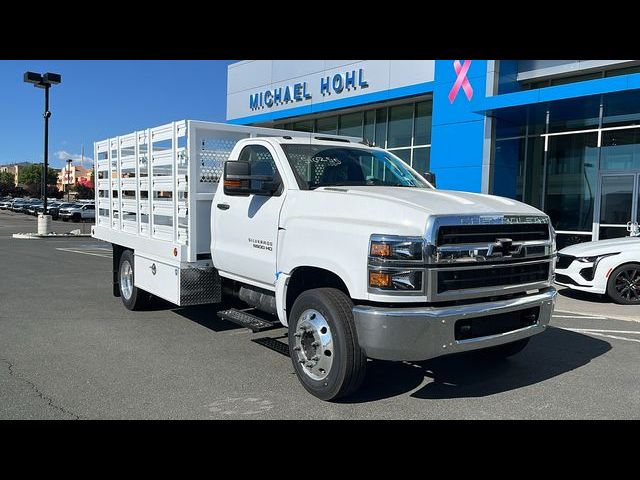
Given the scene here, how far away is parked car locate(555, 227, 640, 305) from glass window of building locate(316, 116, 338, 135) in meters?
12.2

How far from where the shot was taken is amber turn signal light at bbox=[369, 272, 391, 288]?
3.94 metres

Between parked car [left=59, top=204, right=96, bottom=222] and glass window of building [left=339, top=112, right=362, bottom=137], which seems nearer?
glass window of building [left=339, top=112, right=362, bottom=137]

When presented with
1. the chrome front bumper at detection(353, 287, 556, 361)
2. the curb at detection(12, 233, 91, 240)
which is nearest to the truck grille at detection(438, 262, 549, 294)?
the chrome front bumper at detection(353, 287, 556, 361)

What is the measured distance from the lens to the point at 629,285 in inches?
354

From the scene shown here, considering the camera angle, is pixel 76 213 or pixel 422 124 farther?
pixel 76 213

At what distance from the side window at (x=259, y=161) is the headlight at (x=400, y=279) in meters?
1.72

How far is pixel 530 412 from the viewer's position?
13.9 feet

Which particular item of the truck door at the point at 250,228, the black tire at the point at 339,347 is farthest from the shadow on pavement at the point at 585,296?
the black tire at the point at 339,347

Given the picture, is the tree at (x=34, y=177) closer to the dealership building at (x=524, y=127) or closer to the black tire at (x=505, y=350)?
the dealership building at (x=524, y=127)

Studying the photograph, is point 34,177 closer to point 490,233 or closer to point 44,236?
point 44,236

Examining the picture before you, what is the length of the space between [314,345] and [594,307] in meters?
6.27

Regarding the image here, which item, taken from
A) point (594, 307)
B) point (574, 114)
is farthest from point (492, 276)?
point (574, 114)

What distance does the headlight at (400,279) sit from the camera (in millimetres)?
3932

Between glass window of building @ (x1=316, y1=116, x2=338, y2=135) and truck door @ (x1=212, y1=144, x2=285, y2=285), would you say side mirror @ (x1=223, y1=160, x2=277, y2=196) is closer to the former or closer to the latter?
truck door @ (x1=212, y1=144, x2=285, y2=285)
